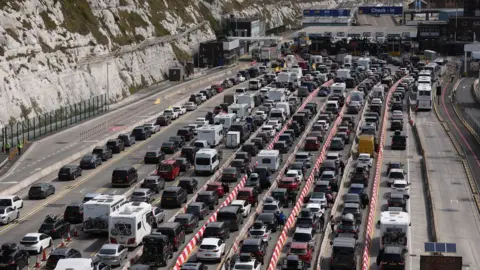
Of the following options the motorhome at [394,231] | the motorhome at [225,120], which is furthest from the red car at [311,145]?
the motorhome at [394,231]

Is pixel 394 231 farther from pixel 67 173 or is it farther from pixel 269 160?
pixel 67 173

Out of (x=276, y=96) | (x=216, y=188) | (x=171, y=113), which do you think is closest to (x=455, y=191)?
(x=216, y=188)

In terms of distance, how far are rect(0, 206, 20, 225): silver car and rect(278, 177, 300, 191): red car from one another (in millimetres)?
16712

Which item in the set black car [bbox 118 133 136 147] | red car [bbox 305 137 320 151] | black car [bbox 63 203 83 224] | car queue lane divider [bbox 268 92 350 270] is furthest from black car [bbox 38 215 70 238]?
red car [bbox 305 137 320 151]

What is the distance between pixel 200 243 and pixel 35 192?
1678 cm

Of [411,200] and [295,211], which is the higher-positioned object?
[295,211]

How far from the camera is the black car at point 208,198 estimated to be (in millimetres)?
61500

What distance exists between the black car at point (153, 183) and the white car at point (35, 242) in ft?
45.7

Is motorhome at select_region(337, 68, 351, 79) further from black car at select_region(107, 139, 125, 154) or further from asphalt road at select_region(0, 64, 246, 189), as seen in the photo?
black car at select_region(107, 139, 125, 154)

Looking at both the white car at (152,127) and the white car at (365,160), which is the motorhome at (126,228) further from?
the white car at (152,127)

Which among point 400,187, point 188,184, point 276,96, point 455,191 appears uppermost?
point 188,184

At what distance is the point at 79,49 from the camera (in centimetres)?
11406

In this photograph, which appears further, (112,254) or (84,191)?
(84,191)

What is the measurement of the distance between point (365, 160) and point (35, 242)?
30.6 m
